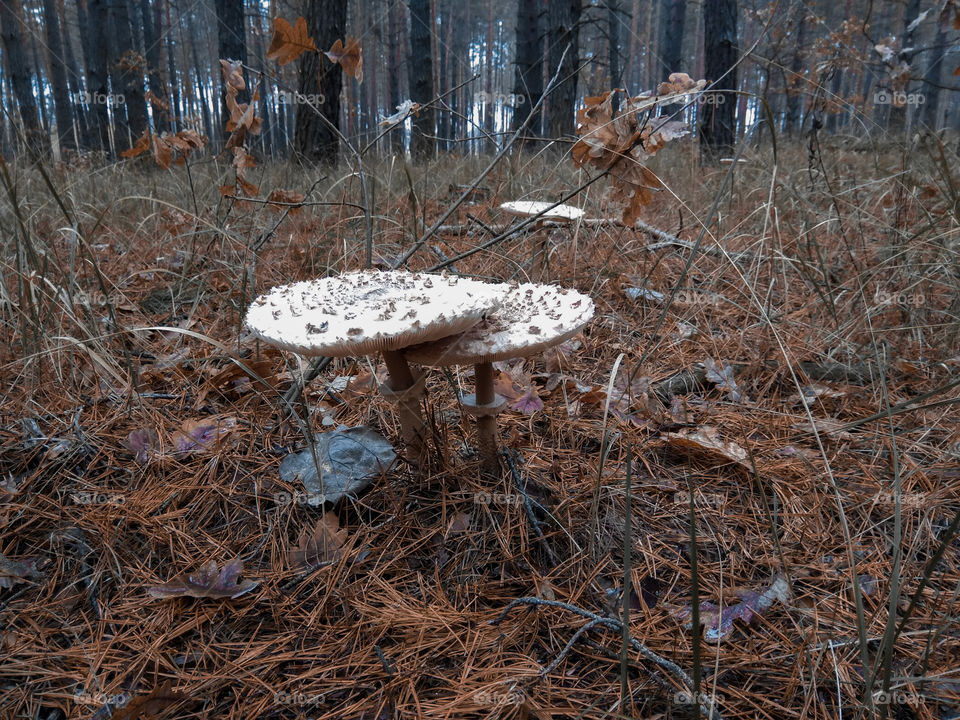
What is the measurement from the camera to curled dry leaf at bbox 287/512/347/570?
1693 millimetres

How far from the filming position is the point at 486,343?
1533 mm

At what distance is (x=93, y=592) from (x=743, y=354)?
2.80 metres

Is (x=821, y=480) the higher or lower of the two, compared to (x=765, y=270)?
lower

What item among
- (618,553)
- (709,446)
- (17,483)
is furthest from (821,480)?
(17,483)

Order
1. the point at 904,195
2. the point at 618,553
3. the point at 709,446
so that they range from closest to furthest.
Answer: the point at 618,553, the point at 709,446, the point at 904,195

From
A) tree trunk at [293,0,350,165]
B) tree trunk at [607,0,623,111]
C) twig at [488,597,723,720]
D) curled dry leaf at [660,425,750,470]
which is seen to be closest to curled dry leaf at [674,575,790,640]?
twig at [488,597,723,720]

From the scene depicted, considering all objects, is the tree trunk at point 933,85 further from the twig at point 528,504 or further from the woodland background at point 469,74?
the twig at point 528,504

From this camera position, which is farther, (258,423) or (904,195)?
(904,195)

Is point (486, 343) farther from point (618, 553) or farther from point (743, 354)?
point (743, 354)

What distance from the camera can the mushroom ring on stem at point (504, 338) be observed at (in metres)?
1.52

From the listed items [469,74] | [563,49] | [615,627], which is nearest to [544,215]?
[615,627]

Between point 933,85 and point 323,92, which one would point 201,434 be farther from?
point 323,92

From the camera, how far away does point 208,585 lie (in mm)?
1577

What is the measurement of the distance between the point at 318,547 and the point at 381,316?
2.65ft
